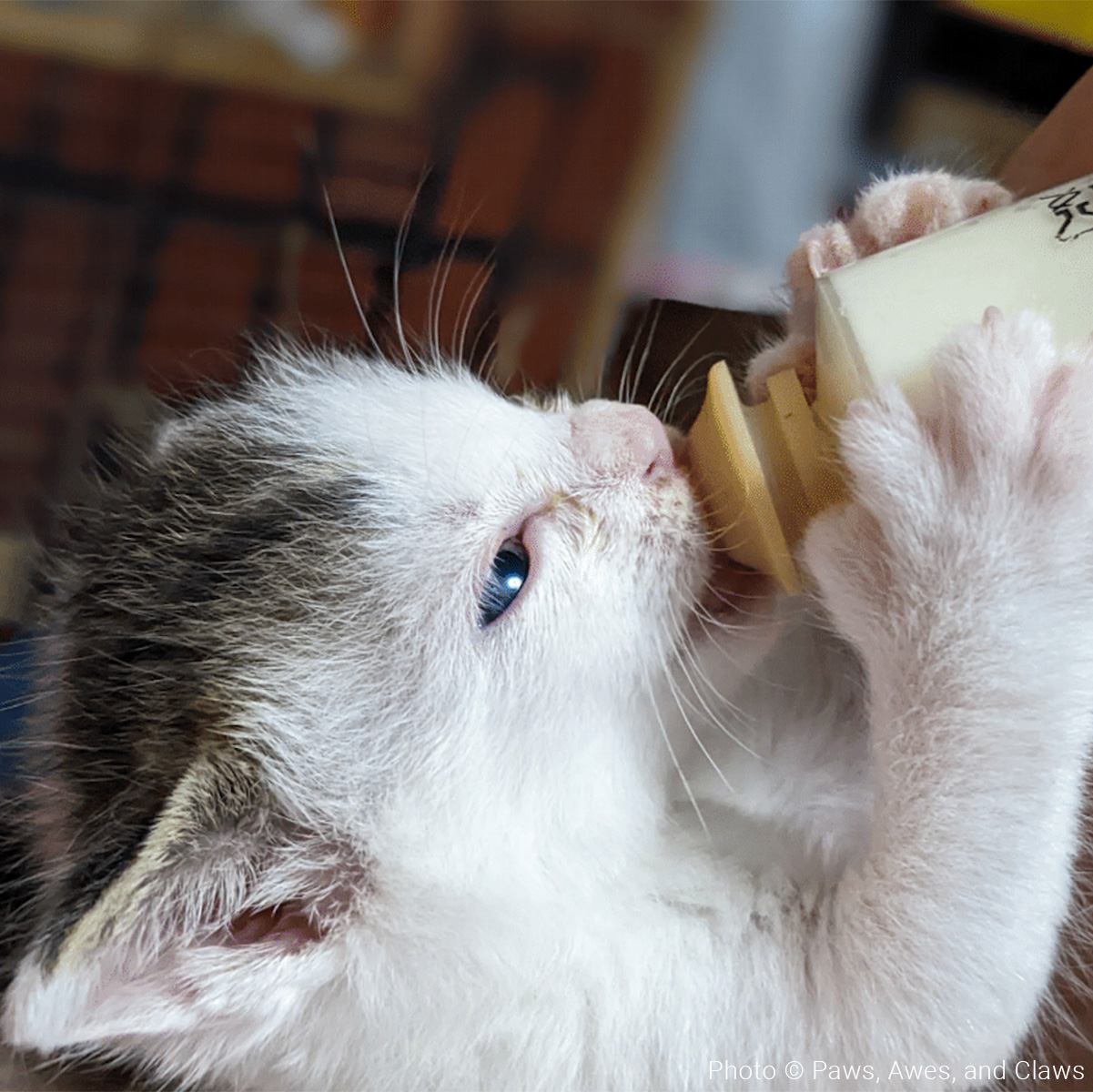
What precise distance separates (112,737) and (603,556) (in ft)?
1.93

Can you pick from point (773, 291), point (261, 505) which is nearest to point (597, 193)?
point (773, 291)

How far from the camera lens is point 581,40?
2857 mm

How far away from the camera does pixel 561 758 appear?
1.07 meters

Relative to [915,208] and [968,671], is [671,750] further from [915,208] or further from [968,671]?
[915,208]

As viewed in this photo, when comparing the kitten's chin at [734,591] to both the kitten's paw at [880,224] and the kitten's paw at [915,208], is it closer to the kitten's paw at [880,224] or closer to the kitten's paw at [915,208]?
the kitten's paw at [880,224]

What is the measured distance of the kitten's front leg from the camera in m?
0.85

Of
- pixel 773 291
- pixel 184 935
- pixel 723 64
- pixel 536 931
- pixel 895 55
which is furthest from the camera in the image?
pixel 723 64

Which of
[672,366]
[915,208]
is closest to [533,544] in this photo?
[915,208]

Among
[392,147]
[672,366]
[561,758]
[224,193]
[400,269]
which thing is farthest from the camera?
[224,193]

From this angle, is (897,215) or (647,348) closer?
(897,215)

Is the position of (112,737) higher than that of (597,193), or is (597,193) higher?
(597,193)

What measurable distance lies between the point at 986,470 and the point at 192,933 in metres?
0.87

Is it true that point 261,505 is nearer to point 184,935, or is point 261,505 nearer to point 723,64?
point 184,935

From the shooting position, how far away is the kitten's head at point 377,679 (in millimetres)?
1015
